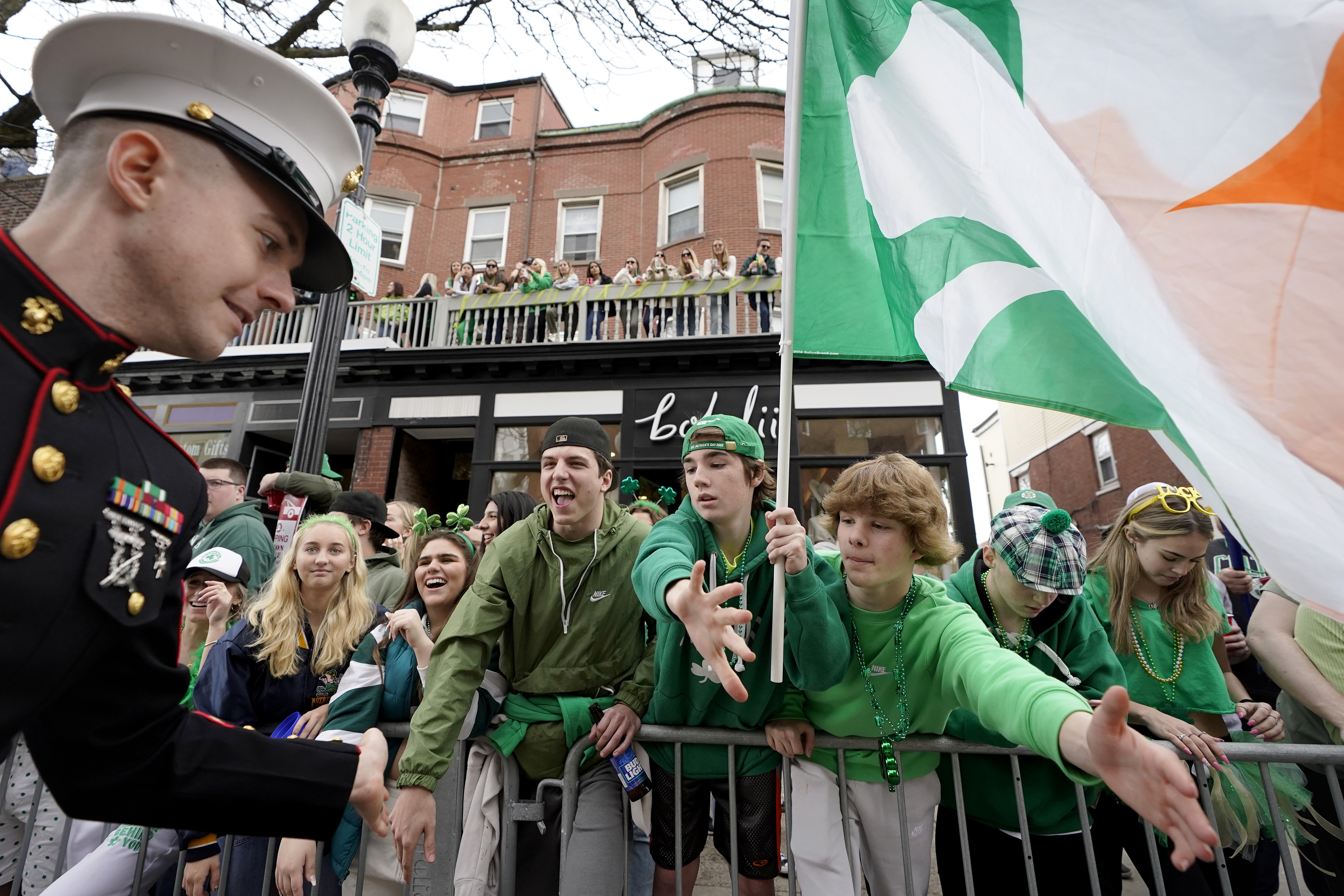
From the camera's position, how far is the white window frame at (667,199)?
1413cm

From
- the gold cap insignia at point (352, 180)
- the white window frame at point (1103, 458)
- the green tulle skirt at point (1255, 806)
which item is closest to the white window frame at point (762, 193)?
the green tulle skirt at point (1255, 806)

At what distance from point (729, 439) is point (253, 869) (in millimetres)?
2401

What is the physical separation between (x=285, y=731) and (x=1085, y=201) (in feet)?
11.1

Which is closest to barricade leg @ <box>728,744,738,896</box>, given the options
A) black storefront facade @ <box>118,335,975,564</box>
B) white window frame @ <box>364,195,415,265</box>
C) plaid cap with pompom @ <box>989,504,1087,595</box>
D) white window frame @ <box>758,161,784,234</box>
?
plaid cap with pompom @ <box>989,504,1087,595</box>

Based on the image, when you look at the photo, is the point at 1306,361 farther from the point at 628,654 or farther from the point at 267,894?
the point at 267,894

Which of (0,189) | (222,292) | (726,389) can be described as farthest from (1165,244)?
(0,189)

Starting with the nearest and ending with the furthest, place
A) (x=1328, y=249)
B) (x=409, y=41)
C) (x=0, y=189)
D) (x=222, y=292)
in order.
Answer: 1. (x=222, y=292)
2. (x=1328, y=249)
3. (x=409, y=41)
4. (x=0, y=189)

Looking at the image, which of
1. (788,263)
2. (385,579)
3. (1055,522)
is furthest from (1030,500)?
(385,579)

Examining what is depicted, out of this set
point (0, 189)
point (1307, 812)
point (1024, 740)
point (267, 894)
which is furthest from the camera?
point (0, 189)

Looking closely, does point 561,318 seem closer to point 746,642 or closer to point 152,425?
point 746,642

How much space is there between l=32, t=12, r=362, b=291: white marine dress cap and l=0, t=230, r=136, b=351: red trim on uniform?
300mm

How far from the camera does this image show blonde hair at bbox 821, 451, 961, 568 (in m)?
2.40

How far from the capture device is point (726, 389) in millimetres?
10727

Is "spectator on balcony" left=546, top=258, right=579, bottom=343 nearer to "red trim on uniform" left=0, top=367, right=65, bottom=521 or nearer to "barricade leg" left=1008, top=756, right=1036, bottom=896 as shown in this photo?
"barricade leg" left=1008, top=756, right=1036, bottom=896
